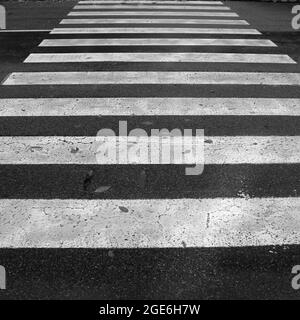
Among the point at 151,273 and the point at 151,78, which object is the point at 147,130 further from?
the point at 151,273

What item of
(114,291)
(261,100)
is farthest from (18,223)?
(261,100)

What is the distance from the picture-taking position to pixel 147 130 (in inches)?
225

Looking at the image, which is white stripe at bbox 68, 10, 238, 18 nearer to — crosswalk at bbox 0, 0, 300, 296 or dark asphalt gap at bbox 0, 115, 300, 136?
crosswalk at bbox 0, 0, 300, 296

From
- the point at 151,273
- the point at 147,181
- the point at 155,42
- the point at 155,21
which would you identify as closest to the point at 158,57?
the point at 155,42

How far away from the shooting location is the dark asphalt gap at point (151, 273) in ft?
10.9

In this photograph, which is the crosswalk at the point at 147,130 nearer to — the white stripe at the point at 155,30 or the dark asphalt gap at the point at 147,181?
the dark asphalt gap at the point at 147,181

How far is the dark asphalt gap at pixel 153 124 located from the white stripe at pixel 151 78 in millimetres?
1442

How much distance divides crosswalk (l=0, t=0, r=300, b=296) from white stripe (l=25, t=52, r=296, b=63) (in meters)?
0.04

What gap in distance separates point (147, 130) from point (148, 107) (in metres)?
0.79

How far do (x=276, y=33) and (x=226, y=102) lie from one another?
4.66 m

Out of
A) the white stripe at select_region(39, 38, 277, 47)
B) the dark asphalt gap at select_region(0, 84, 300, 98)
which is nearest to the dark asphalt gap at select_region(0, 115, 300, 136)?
the dark asphalt gap at select_region(0, 84, 300, 98)
